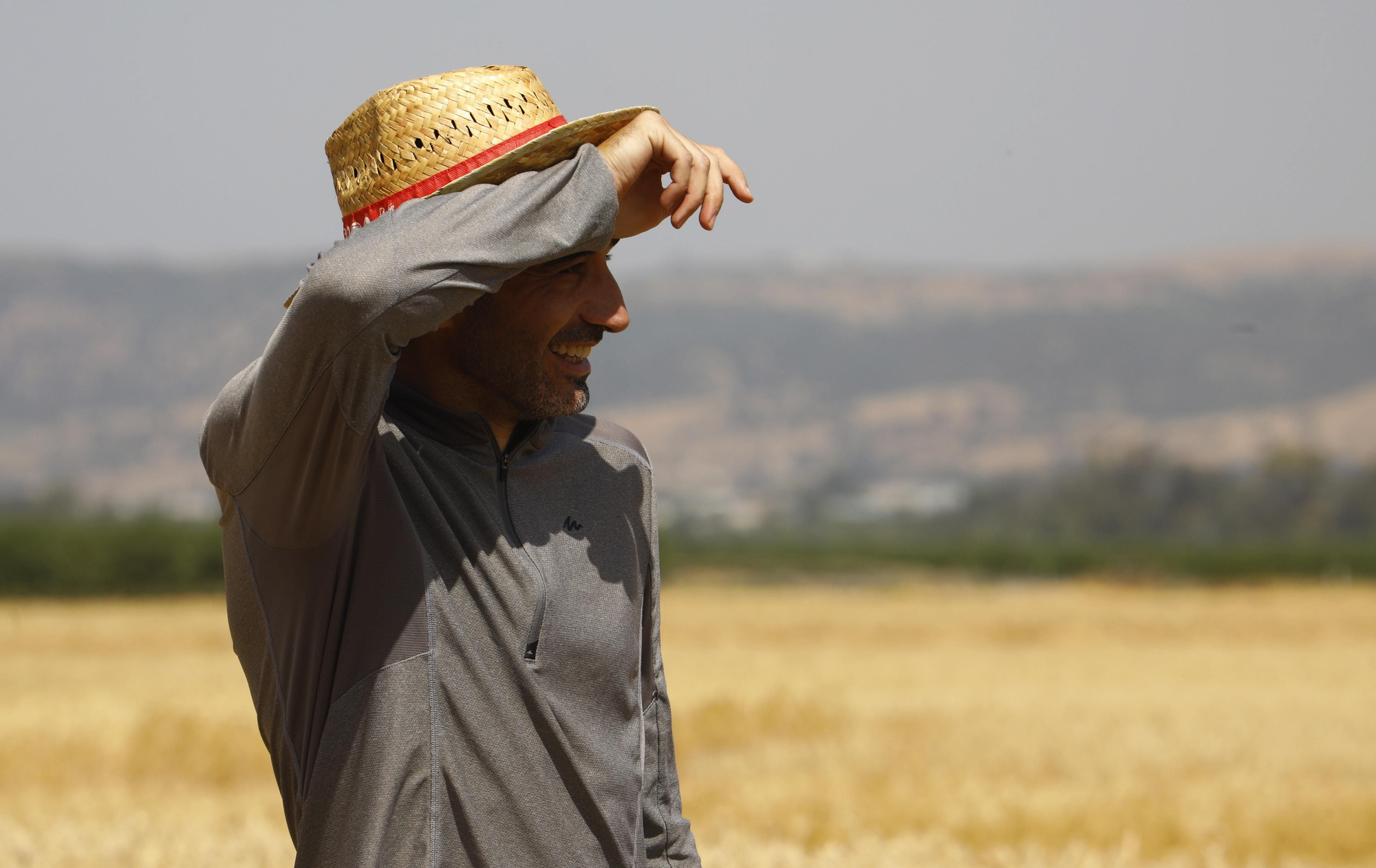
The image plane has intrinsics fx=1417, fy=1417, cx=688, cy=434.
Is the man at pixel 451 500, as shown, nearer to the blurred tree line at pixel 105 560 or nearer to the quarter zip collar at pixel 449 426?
the quarter zip collar at pixel 449 426

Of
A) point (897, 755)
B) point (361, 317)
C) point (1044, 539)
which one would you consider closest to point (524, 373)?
point (361, 317)

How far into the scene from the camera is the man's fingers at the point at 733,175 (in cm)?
229

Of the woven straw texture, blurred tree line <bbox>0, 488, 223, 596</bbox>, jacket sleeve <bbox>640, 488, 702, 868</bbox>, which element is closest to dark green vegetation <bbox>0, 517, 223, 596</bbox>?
blurred tree line <bbox>0, 488, 223, 596</bbox>

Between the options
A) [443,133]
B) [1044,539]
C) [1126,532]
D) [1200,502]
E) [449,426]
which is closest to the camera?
[443,133]

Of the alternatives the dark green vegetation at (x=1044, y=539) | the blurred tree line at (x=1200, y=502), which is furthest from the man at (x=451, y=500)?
the blurred tree line at (x=1200, y=502)

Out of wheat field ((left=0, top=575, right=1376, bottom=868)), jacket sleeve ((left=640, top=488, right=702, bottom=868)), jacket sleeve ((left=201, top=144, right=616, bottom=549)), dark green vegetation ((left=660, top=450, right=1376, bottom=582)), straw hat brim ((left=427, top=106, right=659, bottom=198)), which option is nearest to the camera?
jacket sleeve ((left=201, top=144, right=616, bottom=549))

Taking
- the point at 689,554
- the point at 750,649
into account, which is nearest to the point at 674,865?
the point at 750,649

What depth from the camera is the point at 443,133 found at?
2264 mm

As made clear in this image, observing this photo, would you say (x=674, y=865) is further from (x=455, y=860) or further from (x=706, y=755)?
(x=706, y=755)

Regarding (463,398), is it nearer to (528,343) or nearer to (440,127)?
(528,343)

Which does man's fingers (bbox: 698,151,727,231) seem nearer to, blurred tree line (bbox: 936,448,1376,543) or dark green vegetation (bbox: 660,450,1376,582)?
dark green vegetation (bbox: 660,450,1376,582)

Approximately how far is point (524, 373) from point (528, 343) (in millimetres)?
50

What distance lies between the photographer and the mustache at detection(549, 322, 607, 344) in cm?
238

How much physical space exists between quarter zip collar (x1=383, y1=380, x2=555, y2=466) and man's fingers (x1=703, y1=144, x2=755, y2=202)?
0.54 metres
